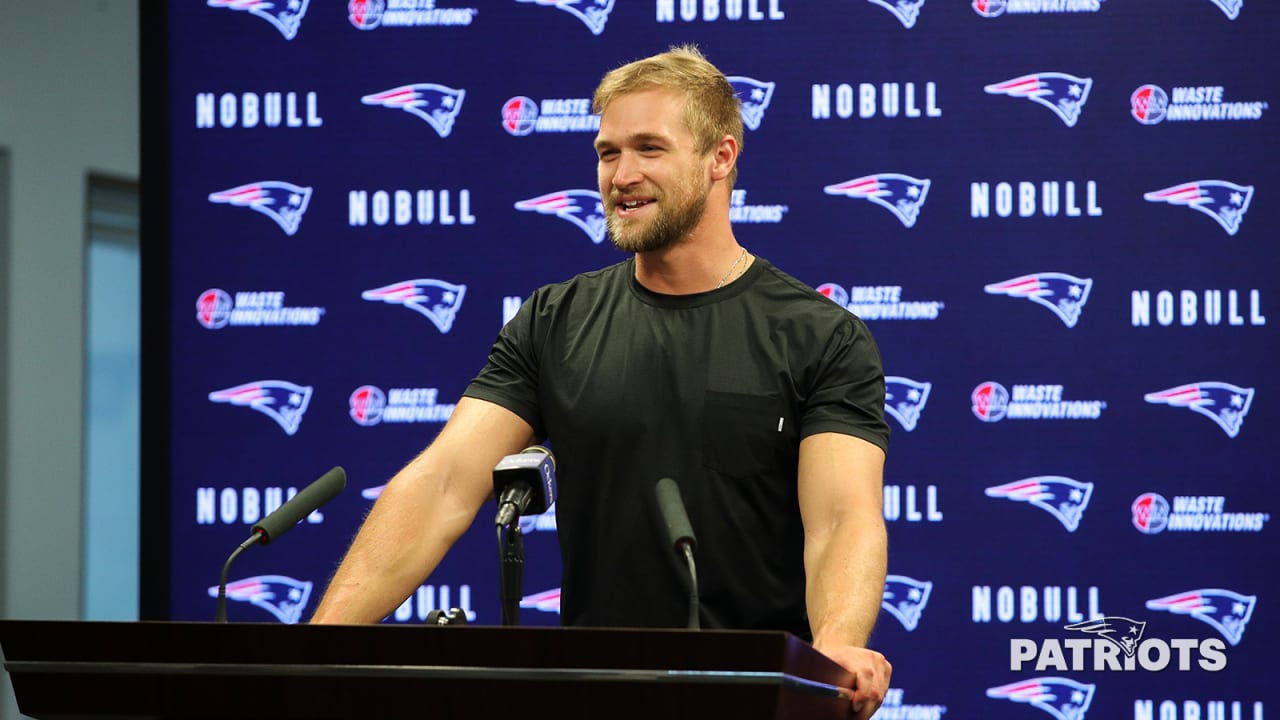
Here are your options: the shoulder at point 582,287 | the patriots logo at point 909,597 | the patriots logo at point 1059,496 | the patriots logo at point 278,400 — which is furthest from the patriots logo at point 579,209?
the shoulder at point 582,287

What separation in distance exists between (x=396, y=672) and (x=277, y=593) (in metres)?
2.99

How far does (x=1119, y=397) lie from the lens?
396 centimetres

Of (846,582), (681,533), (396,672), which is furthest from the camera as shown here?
(846,582)

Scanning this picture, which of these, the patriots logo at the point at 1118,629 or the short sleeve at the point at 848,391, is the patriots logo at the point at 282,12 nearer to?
the short sleeve at the point at 848,391

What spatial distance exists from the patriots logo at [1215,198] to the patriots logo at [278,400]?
8.76ft

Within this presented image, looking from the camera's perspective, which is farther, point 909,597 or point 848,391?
point 909,597

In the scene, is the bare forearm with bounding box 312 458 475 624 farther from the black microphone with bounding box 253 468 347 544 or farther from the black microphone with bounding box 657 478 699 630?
the black microphone with bounding box 657 478 699 630

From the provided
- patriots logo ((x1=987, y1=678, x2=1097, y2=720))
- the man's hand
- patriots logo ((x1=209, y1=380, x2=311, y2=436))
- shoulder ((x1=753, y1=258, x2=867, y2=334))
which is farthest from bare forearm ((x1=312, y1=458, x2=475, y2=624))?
patriots logo ((x1=987, y1=678, x2=1097, y2=720))

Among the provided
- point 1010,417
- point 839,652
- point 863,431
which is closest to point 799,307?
point 863,431

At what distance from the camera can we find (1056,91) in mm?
4051

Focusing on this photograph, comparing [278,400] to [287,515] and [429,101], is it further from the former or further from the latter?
[287,515]

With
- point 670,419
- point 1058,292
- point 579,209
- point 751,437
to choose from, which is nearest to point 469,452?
point 670,419

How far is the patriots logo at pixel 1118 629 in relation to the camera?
3.91 metres

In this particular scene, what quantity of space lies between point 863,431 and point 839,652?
1.79 feet
